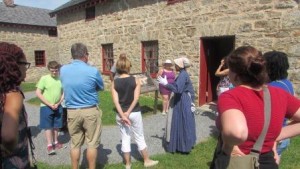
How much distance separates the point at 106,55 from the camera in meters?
14.0

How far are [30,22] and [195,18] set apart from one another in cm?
1878

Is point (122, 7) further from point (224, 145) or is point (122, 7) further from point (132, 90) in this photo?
point (224, 145)

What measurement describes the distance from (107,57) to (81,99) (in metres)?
9.85

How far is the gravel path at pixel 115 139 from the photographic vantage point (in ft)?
18.2

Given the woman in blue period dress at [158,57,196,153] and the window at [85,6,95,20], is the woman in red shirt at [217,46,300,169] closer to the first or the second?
the woman in blue period dress at [158,57,196,153]

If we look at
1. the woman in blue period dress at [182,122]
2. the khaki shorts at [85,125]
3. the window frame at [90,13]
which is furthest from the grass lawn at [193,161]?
the window frame at [90,13]

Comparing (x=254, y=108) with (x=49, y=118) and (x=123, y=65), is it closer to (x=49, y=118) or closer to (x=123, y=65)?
(x=123, y=65)

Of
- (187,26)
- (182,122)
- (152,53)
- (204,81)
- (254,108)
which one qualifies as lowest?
(182,122)

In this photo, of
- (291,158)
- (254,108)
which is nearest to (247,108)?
(254,108)

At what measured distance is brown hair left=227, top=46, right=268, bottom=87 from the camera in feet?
6.59

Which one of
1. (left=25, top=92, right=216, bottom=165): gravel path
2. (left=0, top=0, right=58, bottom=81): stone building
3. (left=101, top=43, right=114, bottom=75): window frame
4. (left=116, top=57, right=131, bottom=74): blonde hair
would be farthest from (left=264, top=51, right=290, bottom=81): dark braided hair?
(left=0, top=0, right=58, bottom=81): stone building

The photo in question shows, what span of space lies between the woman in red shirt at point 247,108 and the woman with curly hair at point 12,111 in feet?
4.62

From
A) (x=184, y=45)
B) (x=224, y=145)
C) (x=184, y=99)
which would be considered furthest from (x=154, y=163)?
(x=184, y=45)

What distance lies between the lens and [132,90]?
15.2 feet
